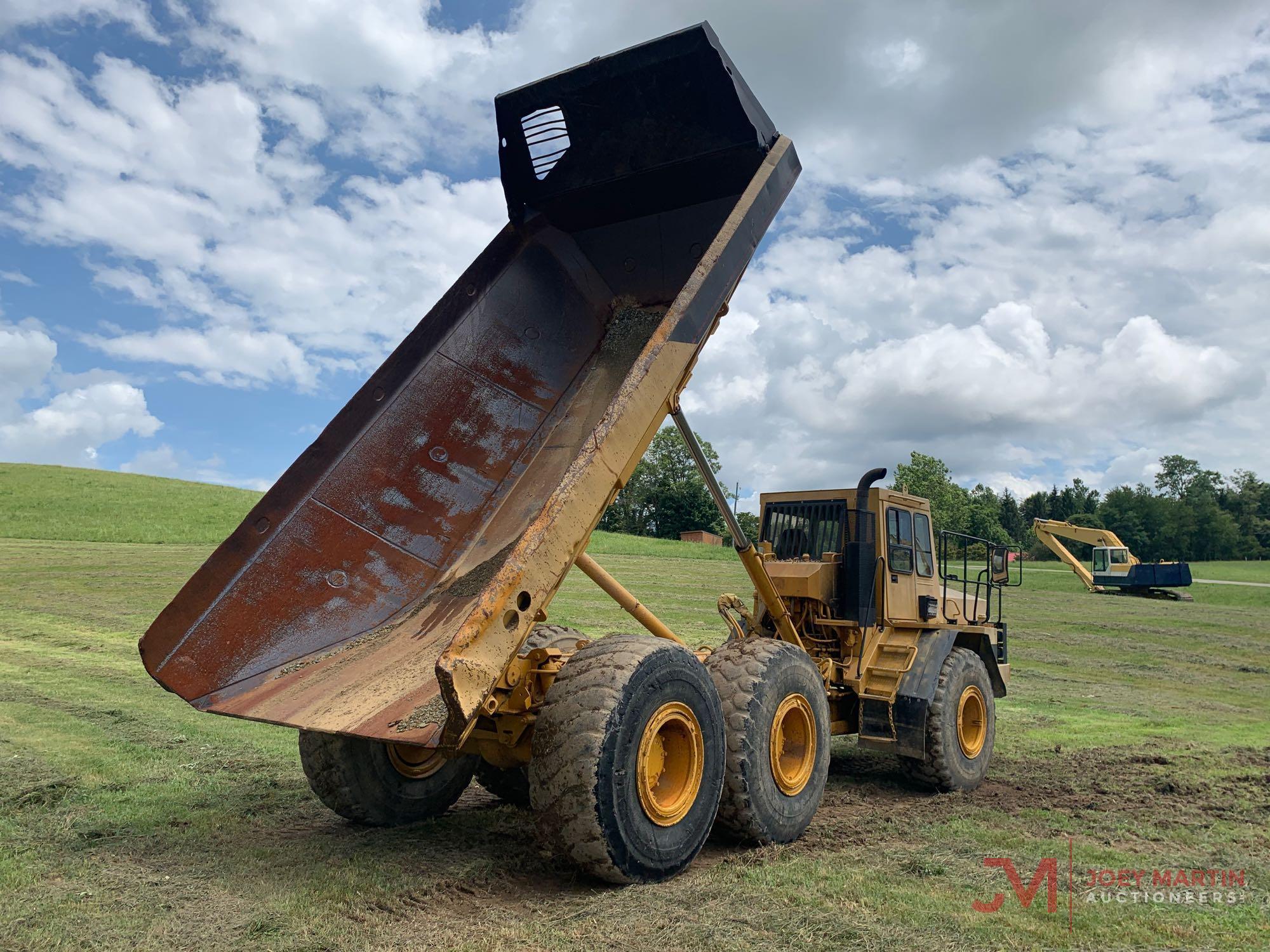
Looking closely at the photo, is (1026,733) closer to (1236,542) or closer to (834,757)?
(834,757)

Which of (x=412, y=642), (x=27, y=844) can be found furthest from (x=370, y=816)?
(x=27, y=844)

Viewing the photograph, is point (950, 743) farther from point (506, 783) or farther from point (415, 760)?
point (415, 760)

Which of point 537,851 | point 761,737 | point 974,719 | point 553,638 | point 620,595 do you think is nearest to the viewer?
point 537,851

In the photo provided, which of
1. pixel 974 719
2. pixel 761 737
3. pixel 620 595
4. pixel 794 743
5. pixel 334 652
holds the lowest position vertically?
pixel 974 719

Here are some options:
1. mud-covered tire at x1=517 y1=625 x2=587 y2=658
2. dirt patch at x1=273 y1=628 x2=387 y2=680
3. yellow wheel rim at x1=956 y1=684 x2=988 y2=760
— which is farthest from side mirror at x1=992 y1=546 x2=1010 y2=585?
dirt patch at x1=273 y1=628 x2=387 y2=680

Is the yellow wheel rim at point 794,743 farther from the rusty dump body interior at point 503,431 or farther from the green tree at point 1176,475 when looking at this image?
the green tree at point 1176,475

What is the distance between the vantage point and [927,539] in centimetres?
826

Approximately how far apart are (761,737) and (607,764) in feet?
4.52

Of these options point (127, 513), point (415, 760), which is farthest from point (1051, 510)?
point (415, 760)

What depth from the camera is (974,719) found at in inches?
313

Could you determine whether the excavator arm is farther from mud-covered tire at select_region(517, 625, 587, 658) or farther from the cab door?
mud-covered tire at select_region(517, 625, 587, 658)

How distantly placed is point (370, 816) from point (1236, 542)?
93.0m

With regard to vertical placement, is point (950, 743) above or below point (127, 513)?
below

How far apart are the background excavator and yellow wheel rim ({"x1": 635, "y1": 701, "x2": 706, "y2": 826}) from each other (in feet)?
103
